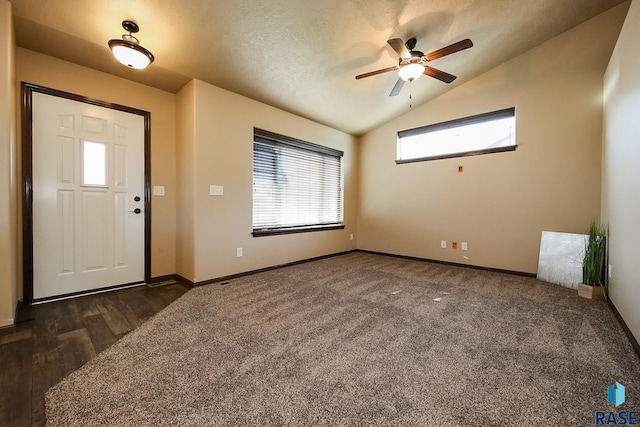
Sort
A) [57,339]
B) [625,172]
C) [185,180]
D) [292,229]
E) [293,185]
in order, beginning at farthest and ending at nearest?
[293,185] < [292,229] < [185,180] < [625,172] < [57,339]

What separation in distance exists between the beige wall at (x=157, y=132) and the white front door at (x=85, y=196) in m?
0.14

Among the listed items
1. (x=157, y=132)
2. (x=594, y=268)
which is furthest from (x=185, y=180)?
(x=594, y=268)

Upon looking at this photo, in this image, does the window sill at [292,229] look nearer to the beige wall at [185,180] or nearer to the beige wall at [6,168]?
the beige wall at [185,180]

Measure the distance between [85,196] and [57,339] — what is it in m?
1.63

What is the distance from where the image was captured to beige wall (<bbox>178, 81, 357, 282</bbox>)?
329cm

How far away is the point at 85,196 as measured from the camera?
2.97 m

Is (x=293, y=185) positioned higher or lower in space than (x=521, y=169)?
lower

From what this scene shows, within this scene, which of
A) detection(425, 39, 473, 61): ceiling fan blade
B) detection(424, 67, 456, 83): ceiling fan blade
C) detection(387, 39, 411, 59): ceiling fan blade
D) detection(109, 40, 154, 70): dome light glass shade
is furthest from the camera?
detection(424, 67, 456, 83): ceiling fan blade

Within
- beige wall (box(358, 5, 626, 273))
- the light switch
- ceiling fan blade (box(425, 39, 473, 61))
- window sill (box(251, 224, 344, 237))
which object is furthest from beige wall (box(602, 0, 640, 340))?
the light switch

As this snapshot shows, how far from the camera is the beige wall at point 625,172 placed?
199cm

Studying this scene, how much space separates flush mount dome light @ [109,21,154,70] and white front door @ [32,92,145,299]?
1.02 meters

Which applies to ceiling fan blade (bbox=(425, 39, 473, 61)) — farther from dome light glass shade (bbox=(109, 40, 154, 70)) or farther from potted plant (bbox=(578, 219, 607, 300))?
dome light glass shade (bbox=(109, 40, 154, 70))

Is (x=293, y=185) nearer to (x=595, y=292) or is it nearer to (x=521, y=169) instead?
(x=521, y=169)

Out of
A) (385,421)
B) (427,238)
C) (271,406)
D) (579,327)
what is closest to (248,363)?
(271,406)
